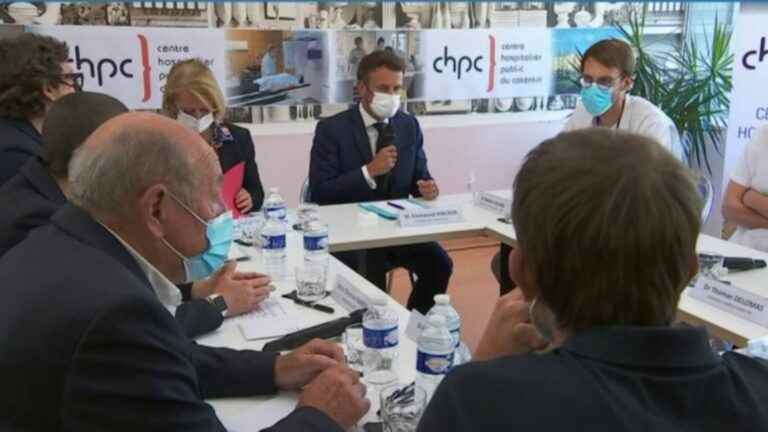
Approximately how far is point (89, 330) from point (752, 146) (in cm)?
265

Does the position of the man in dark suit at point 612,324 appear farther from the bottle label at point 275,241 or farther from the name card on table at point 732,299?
the bottle label at point 275,241

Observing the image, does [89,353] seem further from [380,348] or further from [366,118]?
[366,118]

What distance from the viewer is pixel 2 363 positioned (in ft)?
3.53

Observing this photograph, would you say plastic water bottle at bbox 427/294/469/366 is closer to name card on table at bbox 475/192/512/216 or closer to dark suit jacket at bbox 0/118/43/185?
dark suit jacket at bbox 0/118/43/185

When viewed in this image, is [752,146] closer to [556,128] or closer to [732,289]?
[732,289]

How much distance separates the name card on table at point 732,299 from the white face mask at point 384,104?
1688mm

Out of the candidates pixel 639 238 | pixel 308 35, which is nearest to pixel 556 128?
pixel 308 35

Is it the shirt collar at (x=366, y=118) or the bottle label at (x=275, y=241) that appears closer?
the bottle label at (x=275, y=241)

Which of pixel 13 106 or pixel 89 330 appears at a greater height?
pixel 13 106

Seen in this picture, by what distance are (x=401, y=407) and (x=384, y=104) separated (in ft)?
7.09

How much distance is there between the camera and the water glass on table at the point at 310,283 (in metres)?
2.07

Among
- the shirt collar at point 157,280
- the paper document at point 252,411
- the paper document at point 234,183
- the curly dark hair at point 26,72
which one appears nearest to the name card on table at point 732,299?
the paper document at point 252,411

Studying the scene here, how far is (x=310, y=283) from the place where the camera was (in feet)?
6.91

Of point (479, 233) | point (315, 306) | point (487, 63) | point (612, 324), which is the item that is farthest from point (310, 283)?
point (487, 63)
